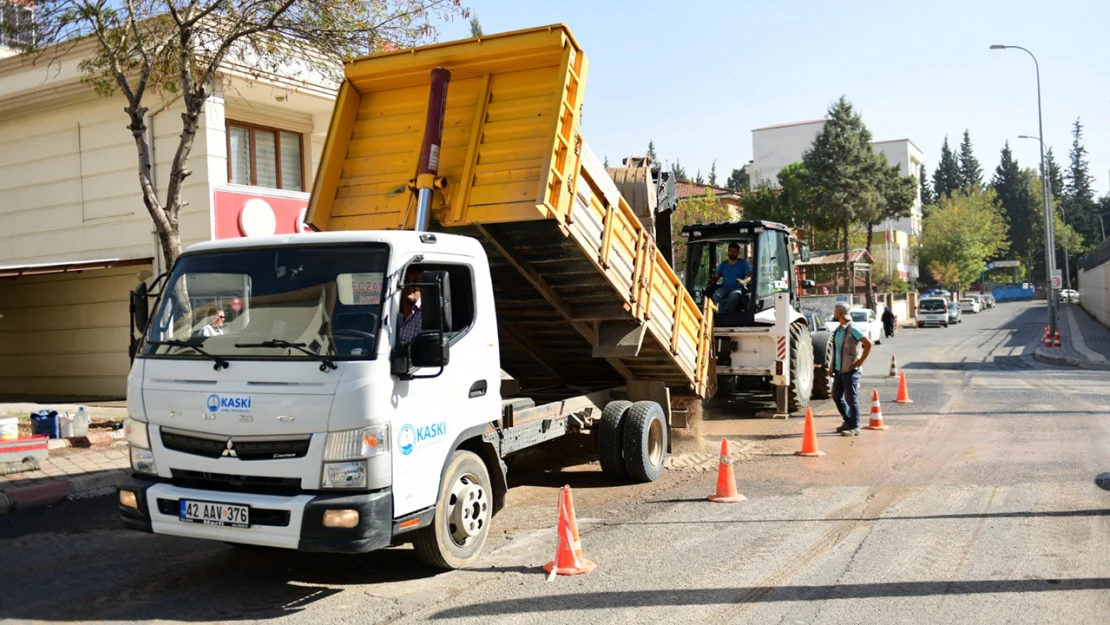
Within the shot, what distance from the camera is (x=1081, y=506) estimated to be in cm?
733

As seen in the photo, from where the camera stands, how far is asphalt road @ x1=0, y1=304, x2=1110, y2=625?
511cm

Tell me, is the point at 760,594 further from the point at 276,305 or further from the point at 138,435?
the point at 138,435

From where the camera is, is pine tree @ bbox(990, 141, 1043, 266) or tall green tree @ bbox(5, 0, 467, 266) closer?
tall green tree @ bbox(5, 0, 467, 266)

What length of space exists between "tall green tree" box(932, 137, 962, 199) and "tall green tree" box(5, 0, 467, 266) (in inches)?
5087

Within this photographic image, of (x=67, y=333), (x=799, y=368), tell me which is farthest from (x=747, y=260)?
(x=67, y=333)

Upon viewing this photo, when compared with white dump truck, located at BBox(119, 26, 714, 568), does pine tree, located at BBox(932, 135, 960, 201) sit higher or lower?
higher

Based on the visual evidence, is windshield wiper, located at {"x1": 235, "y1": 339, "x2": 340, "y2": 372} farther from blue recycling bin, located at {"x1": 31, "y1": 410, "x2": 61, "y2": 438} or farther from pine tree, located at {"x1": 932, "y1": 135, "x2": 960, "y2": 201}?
pine tree, located at {"x1": 932, "y1": 135, "x2": 960, "y2": 201}

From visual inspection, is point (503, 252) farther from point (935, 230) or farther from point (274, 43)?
point (935, 230)

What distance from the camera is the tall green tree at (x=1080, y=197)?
118562 mm

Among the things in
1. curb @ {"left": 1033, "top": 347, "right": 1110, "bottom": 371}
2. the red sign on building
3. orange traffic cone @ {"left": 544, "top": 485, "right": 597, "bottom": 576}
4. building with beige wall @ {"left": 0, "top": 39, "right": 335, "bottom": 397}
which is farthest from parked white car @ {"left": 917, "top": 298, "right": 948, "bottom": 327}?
orange traffic cone @ {"left": 544, "top": 485, "right": 597, "bottom": 576}

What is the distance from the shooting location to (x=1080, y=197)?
127000 mm

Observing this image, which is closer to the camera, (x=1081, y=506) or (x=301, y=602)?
(x=301, y=602)

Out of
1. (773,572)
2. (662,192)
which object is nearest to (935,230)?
(662,192)

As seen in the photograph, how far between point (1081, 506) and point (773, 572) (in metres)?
3.39
